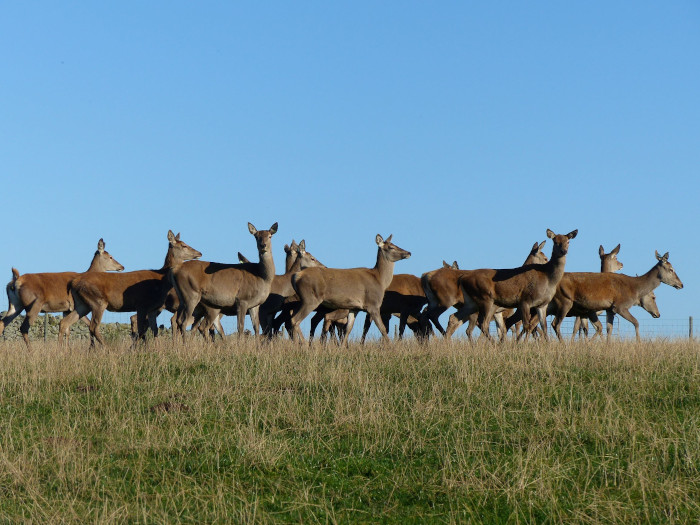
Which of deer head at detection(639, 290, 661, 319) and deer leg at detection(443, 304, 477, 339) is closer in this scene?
deer leg at detection(443, 304, 477, 339)

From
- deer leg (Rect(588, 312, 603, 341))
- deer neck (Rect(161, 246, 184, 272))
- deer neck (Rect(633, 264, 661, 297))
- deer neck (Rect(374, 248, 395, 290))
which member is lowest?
deer leg (Rect(588, 312, 603, 341))

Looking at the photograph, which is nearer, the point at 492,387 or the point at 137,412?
the point at 137,412

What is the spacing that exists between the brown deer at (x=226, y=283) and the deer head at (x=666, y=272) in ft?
31.3

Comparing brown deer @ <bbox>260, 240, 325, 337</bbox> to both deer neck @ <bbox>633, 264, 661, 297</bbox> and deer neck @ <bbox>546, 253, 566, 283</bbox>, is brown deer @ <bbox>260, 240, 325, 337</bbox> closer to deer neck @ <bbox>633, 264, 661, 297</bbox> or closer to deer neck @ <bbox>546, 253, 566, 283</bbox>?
deer neck @ <bbox>546, 253, 566, 283</bbox>

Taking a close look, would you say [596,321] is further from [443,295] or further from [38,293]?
[38,293]

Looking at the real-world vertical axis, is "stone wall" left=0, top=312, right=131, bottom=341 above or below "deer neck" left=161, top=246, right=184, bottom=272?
below

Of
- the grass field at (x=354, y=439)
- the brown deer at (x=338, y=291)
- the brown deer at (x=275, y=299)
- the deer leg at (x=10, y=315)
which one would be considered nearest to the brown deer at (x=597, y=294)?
the brown deer at (x=338, y=291)

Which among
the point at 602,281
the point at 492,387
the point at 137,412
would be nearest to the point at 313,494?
the point at 137,412

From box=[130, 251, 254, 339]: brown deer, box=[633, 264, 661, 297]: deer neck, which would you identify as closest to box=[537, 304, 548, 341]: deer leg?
box=[633, 264, 661, 297]: deer neck

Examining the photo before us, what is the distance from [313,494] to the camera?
7566 mm

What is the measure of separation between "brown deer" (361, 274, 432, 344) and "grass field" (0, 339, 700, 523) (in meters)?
7.57

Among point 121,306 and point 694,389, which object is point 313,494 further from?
point 121,306

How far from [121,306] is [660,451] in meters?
12.3

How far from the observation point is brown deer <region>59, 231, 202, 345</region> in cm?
1808
